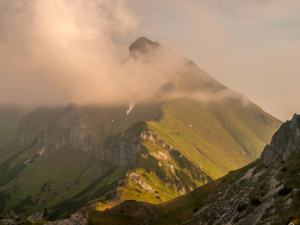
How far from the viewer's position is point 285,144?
279 feet

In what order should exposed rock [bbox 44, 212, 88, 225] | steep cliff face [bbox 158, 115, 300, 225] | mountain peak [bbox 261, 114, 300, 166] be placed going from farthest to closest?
1. exposed rock [bbox 44, 212, 88, 225]
2. mountain peak [bbox 261, 114, 300, 166]
3. steep cliff face [bbox 158, 115, 300, 225]

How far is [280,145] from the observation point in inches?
3455

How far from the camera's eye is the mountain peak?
77.8m

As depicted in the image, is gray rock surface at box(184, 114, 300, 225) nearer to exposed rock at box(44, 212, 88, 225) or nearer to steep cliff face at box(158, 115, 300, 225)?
steep cliff face at box(158, 115, 300, 225)

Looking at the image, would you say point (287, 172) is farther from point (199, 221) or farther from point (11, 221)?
point (11, 221)

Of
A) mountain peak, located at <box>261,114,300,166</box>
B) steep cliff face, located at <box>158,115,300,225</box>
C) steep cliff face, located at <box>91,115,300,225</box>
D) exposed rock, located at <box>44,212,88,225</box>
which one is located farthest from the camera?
exposed rock, located at <box>44,212,88,225</box>

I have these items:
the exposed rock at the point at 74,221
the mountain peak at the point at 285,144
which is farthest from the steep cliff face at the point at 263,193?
the exposed rock at the point at 74,221

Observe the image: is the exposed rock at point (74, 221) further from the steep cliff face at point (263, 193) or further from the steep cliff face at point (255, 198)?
the steep cliff face at point (263, 193)

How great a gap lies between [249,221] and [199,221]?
2437 centimetres

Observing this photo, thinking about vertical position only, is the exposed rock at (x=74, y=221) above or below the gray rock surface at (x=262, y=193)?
above

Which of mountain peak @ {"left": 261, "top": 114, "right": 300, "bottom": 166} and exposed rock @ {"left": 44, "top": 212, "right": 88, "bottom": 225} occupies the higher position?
exposed rock @ {"left": 44, "top": 212, "right": 88, "bottom": 225}

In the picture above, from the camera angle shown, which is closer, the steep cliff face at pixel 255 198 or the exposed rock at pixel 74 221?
the steep cliff face at pixel 255 198

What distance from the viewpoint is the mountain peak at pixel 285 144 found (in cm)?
7781

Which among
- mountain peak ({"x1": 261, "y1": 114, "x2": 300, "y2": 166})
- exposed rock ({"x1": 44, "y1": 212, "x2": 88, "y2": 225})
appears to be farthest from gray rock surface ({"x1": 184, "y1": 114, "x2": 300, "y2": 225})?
exposed rock ({"x1": 44, "y1": 212, "x2": 88, "y2": 225})
